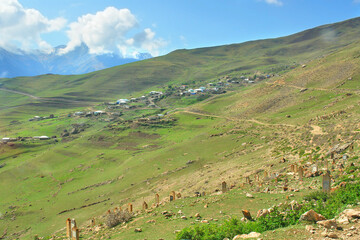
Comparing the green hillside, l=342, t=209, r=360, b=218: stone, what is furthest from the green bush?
the green hillside

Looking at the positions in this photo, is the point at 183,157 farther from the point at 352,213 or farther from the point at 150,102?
the point at 150,102

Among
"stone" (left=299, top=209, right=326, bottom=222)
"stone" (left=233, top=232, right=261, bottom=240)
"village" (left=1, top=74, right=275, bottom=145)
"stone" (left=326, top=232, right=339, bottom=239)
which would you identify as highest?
"village" (left=1, top=74, right=275, bottom=145)

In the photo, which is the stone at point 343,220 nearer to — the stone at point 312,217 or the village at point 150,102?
the stone at point 312,217

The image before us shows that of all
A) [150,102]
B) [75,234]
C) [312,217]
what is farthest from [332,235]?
[150,102]

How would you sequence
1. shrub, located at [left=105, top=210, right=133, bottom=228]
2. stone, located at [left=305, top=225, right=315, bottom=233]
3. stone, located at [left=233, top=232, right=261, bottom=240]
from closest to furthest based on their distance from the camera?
stone, located at [left=305, top=225, right=315, bottom=233]
stone, located at [left=233, top=232, right=261, bottom=240]
shrub, located at [left=105, top=210, right=133, bottom=228]

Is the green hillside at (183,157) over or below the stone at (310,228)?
below

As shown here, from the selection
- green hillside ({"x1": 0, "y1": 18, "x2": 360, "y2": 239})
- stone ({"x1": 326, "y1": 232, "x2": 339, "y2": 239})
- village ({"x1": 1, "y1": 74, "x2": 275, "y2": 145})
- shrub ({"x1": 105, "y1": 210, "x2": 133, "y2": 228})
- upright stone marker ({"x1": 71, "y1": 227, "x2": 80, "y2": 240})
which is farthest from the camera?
village ({"x1": 1, "y1": 74, "x2": 275, "y2": 145})

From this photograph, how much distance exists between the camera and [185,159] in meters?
43.7

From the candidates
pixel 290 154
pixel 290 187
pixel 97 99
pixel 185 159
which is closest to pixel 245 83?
pixel 97 99

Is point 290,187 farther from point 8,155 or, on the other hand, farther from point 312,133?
point 8,155

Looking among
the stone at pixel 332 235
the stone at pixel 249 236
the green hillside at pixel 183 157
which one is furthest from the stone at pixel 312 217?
the green hillside at pixel 183 157

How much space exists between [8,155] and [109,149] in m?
25.3

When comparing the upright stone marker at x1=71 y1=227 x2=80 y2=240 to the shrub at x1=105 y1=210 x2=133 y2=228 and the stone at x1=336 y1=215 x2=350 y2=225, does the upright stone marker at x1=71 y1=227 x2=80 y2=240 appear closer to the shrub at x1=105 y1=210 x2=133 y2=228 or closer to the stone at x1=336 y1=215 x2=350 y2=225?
the shrub at x1=105 y1=210 x2=133 y2=228

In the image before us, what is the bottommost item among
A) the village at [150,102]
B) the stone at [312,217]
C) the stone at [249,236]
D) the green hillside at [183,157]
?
the green hillside at [183,157]
